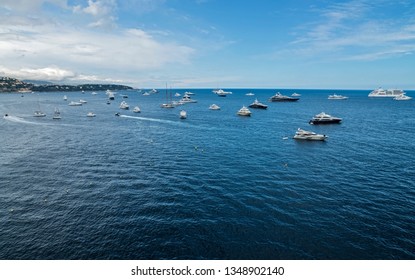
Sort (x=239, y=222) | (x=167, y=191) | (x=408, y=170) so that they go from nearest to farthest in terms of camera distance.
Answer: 1. (x=239, y=222)
2. (x=167, y=191)
3. (x=408, y=170)

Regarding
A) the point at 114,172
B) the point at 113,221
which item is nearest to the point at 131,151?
the point at 114,172

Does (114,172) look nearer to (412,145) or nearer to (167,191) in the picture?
(167,191)

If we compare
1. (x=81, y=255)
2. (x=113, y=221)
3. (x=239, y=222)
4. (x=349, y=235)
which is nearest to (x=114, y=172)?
(x=113, y=221)

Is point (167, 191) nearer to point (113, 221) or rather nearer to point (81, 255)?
point (113, 221)

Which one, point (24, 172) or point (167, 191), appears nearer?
point (167, 191)
